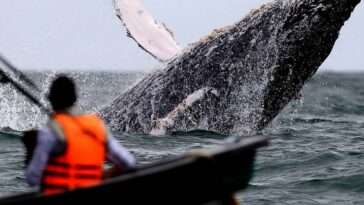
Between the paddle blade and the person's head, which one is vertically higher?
the paddle blade

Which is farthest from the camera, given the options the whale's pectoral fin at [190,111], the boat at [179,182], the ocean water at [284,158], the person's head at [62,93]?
the whale's pectoral fin at [190,111]

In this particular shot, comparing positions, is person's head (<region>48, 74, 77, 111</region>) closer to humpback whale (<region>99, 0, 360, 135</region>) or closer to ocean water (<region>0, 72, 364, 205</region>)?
ocean water (<region>0, 72, 364, 205</region>)

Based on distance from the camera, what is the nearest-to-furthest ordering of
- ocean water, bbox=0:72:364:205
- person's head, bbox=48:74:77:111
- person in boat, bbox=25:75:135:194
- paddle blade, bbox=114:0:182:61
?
person in boat, bbox=25:75:135:194 → person's head, bbox=48:74:77:111 → ocean water, bbox=0:72:364:205 → paddle blade, bbox=114:0:182:61

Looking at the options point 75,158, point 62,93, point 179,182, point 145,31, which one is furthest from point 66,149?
point 145,31

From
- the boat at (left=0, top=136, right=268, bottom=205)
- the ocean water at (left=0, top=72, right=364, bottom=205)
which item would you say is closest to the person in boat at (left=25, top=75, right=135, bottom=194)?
the boat at (left=0, top=136, right=268, bottom=205)

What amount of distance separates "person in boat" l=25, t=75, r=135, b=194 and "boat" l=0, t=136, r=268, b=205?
0.42 ft

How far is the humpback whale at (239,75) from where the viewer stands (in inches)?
464

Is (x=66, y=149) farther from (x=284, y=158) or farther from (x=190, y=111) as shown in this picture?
(x=190, y=111)

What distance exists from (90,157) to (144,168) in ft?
1.25

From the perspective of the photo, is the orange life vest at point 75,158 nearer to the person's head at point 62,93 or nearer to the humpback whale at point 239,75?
the person's head at point 62,93

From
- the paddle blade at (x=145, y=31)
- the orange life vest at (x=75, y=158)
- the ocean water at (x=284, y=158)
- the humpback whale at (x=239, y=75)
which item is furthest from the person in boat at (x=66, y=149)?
the paddle blade at (x=145, y=31)

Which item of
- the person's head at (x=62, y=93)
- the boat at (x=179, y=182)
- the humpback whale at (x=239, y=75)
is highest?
the humpback whale at (x=239, y=75)

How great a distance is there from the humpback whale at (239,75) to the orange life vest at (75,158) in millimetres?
6509

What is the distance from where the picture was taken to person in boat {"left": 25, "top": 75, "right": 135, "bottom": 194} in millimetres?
5480
